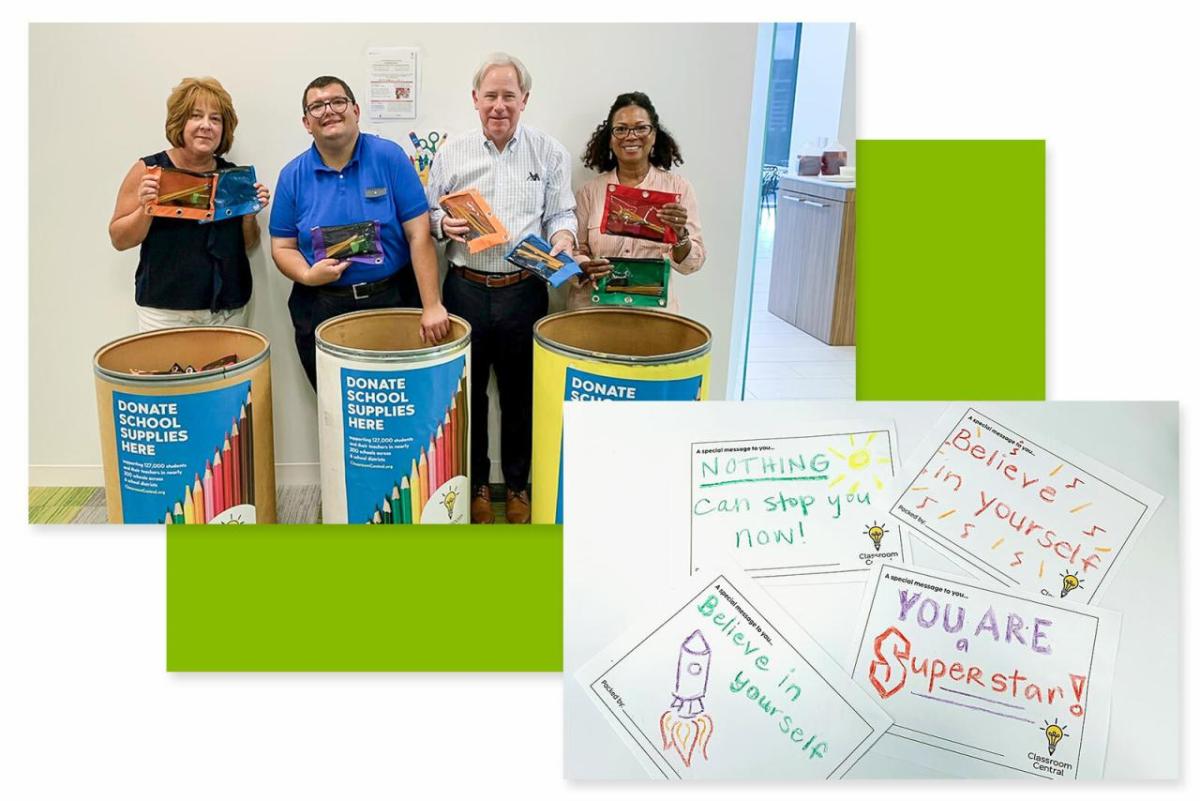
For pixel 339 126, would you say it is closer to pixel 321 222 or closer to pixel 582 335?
pixel 321 222

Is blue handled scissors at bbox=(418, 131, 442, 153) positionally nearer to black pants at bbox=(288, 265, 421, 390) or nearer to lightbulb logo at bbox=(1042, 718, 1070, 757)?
black pants at bbox=(288, 265, 421, 390)

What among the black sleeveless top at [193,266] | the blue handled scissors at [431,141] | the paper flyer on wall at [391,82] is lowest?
the black sleeveless top at [193,266]

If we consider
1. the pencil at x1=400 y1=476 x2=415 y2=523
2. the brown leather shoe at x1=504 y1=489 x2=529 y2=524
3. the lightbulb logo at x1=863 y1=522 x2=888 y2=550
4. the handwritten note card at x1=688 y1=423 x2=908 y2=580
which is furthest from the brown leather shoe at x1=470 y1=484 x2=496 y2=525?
the lightbulb logo at x1=863 y1=522 x2=888 y2=550

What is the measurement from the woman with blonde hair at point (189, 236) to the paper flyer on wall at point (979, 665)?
143 centimetres

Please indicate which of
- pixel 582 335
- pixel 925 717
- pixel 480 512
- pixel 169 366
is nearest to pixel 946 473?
pixel 925 717

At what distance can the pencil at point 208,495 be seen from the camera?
2584mm

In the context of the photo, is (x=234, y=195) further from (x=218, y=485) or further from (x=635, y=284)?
(x=635, y=284)

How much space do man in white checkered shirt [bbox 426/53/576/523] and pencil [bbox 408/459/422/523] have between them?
0.19 m

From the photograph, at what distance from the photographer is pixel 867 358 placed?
8.68 feet

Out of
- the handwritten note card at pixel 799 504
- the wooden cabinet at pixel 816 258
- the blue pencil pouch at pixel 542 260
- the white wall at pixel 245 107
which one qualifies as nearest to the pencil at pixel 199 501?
the white wall at pixel 245 107

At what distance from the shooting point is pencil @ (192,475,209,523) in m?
2.59

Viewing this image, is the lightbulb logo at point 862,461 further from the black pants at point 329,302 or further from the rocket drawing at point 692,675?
the black pants at point 329,302

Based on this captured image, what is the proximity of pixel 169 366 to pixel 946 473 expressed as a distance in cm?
157

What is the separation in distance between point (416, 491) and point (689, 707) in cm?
76
